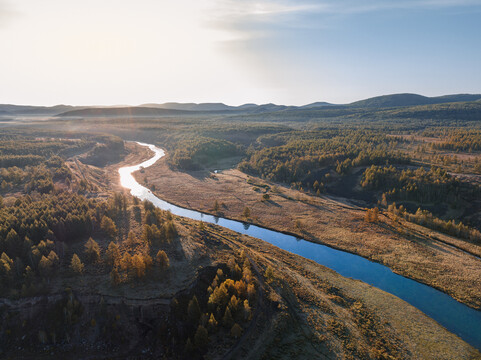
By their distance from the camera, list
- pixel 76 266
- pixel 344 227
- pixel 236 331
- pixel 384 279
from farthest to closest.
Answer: pixel 344 227 → pixel 384 279 → pixel 76 266 → pixel 236 331

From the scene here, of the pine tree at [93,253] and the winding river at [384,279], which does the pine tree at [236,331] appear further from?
the winding river at [384,279]

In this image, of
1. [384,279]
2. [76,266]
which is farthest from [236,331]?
[384,279]

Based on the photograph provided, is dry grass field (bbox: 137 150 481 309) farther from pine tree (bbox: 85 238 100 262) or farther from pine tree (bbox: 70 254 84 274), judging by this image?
pine tree (bbox: 70 254 84 274)

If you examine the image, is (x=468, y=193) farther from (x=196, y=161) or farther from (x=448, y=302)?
(x=196, y=161)

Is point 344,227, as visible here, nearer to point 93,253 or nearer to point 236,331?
point 236,331

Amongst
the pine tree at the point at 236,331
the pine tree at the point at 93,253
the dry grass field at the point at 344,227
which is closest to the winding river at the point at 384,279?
the dry grass field at the point at 344,227

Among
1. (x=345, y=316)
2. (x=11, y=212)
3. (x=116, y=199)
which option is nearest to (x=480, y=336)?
(x=345, y=316)

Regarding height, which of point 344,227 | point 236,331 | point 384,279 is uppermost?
point 236,331

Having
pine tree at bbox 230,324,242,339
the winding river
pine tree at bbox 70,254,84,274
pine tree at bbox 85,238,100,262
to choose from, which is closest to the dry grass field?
the winding river

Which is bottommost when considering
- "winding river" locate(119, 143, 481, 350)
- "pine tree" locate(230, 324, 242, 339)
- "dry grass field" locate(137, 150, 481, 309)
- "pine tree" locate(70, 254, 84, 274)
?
"winding river" locate(119, 143, 481, 350)
